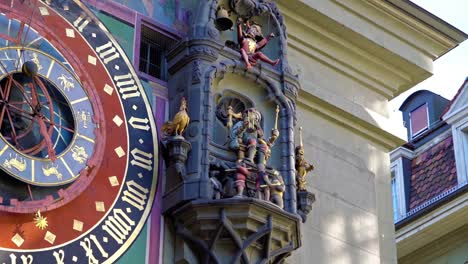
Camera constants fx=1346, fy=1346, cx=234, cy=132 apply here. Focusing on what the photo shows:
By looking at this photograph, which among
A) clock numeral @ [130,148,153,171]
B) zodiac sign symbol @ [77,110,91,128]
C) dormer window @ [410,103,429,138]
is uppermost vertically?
dormer window @ [410,103,429,138]

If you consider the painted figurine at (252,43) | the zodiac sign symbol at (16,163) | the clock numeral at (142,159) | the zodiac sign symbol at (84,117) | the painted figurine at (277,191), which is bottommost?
the zodiac sign symbol at (16,163)

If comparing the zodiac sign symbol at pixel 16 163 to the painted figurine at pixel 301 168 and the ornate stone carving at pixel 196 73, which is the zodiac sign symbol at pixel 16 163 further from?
the painted figurine at pixel 301 168

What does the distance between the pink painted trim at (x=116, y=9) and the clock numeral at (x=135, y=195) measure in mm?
1713

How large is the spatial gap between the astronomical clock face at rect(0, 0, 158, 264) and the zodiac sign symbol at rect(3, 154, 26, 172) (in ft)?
0.03

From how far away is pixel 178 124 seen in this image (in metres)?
12.1

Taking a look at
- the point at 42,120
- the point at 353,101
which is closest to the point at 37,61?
the point at 42,120

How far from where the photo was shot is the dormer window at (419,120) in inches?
843

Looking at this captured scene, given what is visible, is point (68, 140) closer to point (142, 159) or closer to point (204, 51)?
point (142, 159)

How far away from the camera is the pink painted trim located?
41.3ft

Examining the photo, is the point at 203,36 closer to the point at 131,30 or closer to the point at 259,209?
the point at 131,30

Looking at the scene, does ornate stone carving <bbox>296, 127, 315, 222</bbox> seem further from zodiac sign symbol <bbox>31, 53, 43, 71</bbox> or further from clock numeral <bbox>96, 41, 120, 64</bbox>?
zodiac sign symbol <bbox>31, 53, 43, 71</bbox>

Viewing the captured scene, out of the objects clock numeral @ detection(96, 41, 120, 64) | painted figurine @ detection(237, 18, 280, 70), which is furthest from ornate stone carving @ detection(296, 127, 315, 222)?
clock numeral @ detection(96, 41, 120, 64)

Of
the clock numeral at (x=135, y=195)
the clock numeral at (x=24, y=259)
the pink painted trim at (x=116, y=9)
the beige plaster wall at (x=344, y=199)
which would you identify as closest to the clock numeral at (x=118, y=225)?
the clock numeral at (x=135, y=195)

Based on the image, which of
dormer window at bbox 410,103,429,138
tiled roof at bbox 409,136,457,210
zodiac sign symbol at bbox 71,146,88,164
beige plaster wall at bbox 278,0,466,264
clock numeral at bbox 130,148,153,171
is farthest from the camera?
dormer window at bbox 410,103,429,138
